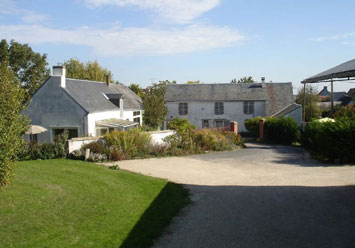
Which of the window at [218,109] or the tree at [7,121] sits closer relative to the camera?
the tree at [7,121]

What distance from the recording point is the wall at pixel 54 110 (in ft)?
76.1

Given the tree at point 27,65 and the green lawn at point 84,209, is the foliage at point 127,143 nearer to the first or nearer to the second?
the green lawn at point 84,209

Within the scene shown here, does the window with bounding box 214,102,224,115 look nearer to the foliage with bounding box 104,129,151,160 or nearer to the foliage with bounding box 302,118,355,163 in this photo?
the foliage with bounding box 104,129,151,160

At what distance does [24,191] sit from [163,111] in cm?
2595

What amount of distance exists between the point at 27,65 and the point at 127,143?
2546 cm

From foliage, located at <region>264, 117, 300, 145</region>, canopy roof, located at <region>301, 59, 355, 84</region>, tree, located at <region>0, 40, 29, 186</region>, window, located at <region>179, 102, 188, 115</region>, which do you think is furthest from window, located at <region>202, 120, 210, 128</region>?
tree, located at <region>0, 40, 29, 186</region>

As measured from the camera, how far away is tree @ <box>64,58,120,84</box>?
152 ft

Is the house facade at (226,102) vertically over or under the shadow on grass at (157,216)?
over

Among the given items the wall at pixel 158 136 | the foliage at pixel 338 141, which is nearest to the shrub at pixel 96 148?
the wall at pixel 158 136

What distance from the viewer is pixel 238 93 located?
37.7 metres

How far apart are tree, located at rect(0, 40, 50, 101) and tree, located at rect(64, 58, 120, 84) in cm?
751

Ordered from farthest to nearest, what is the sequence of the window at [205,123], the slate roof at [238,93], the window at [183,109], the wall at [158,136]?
the window at [183,109], the window at [205,123], the slate roof at [238,93], the wall at [158,136]

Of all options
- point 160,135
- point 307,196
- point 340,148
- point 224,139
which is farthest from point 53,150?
point 340,148

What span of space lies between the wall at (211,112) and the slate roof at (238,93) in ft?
1.78
